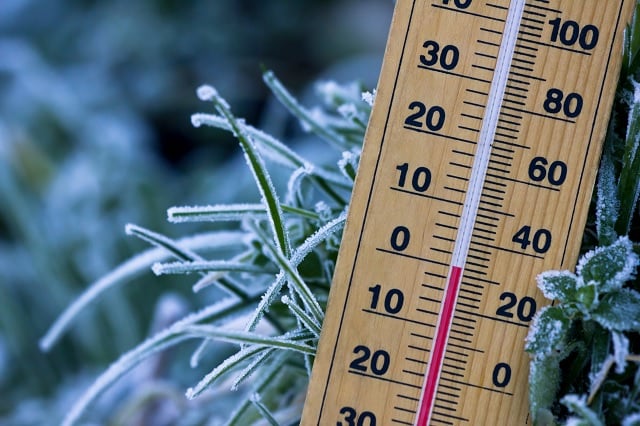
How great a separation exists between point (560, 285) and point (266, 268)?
0.74 ft

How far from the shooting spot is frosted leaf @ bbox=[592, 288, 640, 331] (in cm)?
49

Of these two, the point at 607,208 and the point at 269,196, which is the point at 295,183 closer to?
the point at 269,196

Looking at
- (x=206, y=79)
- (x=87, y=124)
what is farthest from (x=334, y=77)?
(x=87, y=124)

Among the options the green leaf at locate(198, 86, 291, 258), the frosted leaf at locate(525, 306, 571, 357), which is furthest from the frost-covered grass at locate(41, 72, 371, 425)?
the frosted leaf at locate(525, 306, 571, 357)

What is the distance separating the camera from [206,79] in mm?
1531

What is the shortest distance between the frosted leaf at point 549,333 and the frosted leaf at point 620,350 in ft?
0.11

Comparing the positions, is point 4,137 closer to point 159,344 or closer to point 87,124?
point 87,124

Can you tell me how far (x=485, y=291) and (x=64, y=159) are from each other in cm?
94

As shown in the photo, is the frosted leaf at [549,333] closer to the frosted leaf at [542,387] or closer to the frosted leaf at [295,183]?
the frosted leaf at [542,387]

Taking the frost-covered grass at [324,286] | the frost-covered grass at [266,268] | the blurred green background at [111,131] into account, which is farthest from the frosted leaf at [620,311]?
the blurred green background at [111,131]

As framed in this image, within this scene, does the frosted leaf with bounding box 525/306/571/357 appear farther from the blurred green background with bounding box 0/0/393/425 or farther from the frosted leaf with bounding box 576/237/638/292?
the blurred green background with bounding box 0/0/393/425

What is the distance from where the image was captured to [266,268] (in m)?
0.63

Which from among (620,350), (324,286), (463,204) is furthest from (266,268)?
(620,350)

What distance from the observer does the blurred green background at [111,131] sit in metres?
1.05
